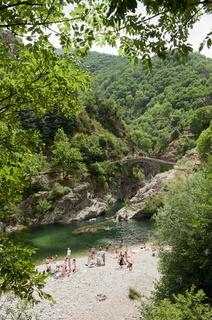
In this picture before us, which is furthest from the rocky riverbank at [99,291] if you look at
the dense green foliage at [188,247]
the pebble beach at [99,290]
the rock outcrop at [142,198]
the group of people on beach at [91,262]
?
the rock outcrop at [142,198]

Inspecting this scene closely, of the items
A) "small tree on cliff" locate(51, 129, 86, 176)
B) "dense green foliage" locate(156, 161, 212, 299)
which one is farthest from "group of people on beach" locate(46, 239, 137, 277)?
"small tree on cliff" locate(51, 129, 86, 176)

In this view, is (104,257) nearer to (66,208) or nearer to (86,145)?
(66,208)

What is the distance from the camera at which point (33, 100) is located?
3203 millimetres

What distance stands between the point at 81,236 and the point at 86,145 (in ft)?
63.6

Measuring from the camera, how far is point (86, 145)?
41188 millimetres

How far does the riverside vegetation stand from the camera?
2707 mm

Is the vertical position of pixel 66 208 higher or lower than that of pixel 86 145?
lower

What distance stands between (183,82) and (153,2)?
112424mm

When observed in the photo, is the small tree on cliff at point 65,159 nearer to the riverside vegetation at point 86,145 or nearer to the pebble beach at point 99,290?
the riverside vegetation at point 86,145

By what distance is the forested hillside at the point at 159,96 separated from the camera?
73.9 metres

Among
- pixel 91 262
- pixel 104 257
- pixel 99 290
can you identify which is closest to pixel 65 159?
pixel 91 262

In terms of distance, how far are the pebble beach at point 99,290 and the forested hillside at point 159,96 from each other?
1888 inches

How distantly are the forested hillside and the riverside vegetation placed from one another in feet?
1.97

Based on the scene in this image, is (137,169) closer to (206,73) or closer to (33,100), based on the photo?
(33,100)
